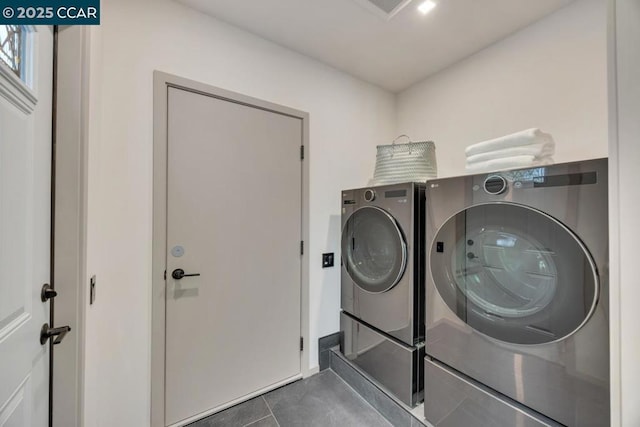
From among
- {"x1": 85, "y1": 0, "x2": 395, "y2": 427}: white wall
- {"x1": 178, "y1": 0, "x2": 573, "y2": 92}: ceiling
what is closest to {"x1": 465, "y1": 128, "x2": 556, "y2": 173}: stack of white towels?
{"x1": 178, "y1": 0, "x2": 573, "y2": 92}: ceiling

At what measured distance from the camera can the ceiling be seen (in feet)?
4.86

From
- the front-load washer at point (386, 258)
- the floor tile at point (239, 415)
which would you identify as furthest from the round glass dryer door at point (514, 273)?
the floor tile at point (239, 415)

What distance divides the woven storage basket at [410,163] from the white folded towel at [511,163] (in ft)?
1.17

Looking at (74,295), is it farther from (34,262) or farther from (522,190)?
(522,190)

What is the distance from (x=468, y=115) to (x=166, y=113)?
83.9 inches

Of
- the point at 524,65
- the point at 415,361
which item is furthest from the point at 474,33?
the point at 415,361

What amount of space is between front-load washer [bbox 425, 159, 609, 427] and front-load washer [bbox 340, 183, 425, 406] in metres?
0.11

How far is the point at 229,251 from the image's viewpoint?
1.64m

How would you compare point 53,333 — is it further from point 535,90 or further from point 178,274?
point 535,90

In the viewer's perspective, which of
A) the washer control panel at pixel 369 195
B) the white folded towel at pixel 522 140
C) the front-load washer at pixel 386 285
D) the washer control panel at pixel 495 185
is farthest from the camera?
the washer control panel at pixel 369 195

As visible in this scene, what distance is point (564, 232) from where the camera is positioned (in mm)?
919

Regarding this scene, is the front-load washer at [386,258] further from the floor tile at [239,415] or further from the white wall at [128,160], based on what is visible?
the white wall at [128,160]

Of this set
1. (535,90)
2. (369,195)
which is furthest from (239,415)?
(535,90)

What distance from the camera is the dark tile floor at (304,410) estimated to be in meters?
1.50
